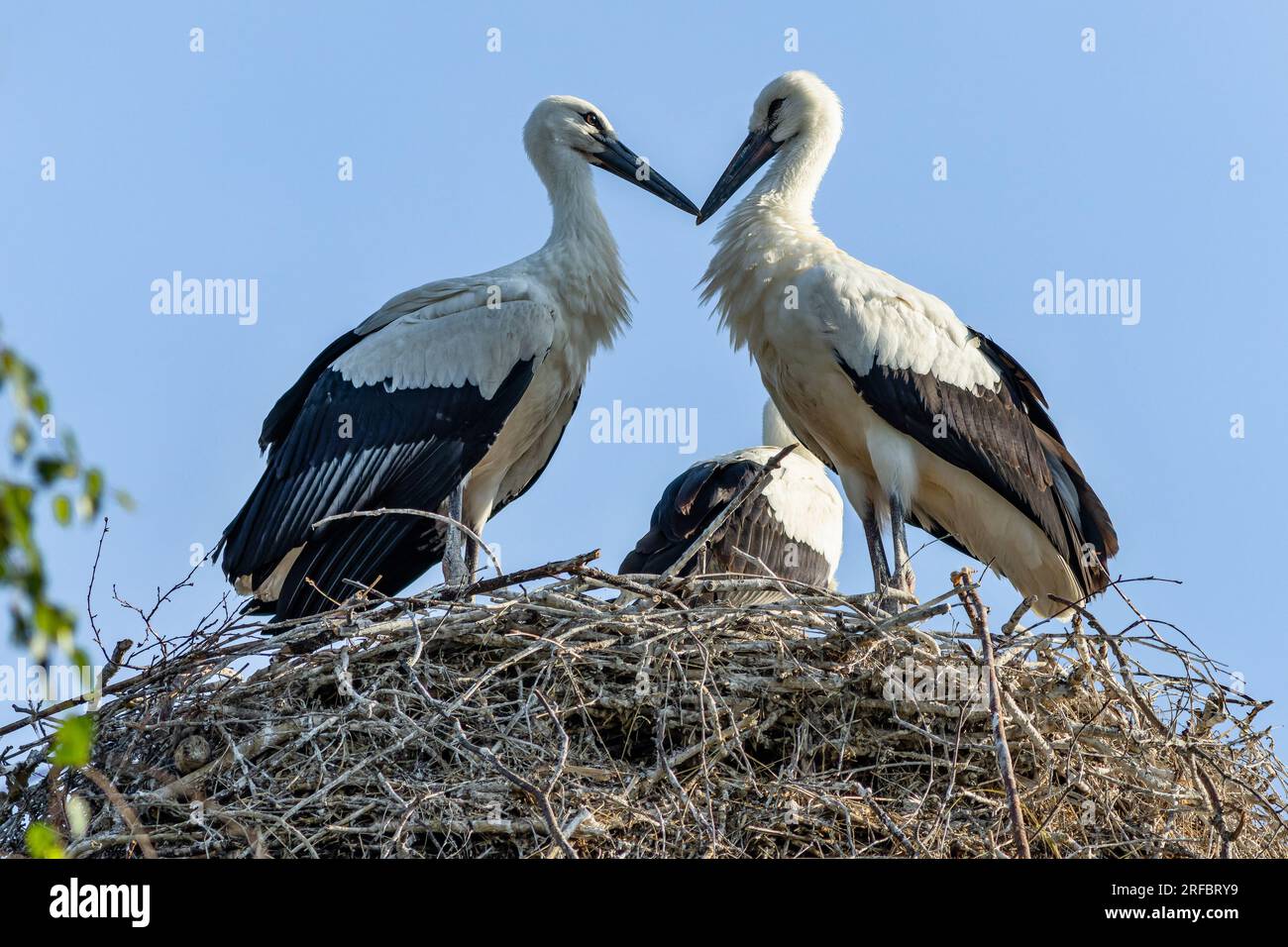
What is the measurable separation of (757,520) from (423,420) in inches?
70.3

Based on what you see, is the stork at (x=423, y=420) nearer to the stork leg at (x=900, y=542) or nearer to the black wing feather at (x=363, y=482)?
Answer: the black wing feather at (x=363, y=482)

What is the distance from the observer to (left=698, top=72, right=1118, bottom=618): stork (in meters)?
6.27

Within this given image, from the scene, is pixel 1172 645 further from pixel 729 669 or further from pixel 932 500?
pixel 932 500

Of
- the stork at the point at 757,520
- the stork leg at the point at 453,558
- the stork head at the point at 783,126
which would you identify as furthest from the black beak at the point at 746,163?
the stork leg at the point at 453,558

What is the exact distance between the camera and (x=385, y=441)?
6492mm

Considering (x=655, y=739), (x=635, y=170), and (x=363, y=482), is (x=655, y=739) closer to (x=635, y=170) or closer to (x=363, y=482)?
(x=363, y=482)

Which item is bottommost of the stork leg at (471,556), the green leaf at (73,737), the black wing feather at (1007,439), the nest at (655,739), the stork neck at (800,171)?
the nest at (655,739)

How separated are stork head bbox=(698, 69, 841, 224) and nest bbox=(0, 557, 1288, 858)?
2547mm

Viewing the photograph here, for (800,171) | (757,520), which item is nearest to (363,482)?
(757,520)

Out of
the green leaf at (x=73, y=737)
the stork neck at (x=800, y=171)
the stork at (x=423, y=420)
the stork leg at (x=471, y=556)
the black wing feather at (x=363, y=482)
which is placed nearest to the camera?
the green leaf at (x=73, y=737)

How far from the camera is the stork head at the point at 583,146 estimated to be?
7.43 metres

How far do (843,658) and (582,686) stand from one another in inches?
30.7

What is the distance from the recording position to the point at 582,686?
15.9ft
